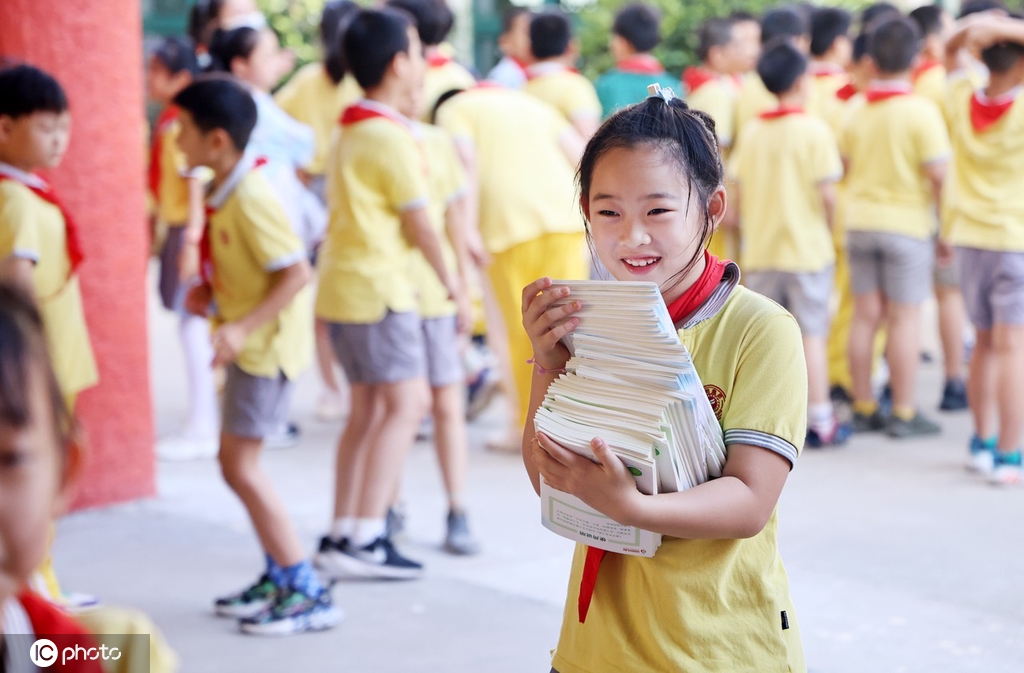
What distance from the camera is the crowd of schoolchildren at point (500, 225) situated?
330 centimetres

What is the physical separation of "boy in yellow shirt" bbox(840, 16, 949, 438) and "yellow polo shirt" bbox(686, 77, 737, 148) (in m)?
1.04

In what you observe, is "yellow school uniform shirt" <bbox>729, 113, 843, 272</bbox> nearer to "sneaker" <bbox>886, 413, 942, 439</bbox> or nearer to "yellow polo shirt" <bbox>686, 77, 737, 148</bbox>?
"sneaker" <bbox>886, 413, 942, 439</bbox>

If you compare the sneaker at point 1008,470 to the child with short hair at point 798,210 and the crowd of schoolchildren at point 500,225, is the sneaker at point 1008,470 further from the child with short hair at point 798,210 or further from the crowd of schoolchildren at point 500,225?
the child with short hair at point 798,210

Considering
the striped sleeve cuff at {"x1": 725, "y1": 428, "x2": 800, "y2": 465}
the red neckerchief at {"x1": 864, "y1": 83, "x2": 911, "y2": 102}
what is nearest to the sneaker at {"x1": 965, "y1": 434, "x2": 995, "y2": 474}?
the red neckerchief at {"x1": 864, "y1": 83, "x2": 911, "y2": 102}

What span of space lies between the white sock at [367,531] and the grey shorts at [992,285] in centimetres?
262

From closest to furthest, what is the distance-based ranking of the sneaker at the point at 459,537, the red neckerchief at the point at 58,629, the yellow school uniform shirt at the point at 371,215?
the red neckerchief at the point at 58,629 < the yellow school uniform shirt at the point at 371,215 < the sneaker at the point at 459,537

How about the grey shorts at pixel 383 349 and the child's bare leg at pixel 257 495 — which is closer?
the child's bare leg at pixel 257 495

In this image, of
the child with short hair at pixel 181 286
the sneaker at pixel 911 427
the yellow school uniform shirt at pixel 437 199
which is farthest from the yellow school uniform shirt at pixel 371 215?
the sneaker at pixel 911 427

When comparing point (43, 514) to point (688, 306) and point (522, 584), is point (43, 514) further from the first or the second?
point (522, 584)

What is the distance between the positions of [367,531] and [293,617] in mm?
488

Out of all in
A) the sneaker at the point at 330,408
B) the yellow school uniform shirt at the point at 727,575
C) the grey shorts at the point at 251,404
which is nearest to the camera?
the yellow school uniform shirt at the point at 727,575

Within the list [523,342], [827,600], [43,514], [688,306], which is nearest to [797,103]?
[523,342]

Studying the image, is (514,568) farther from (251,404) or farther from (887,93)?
(887,93)

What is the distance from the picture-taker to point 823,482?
5004 millimetres
